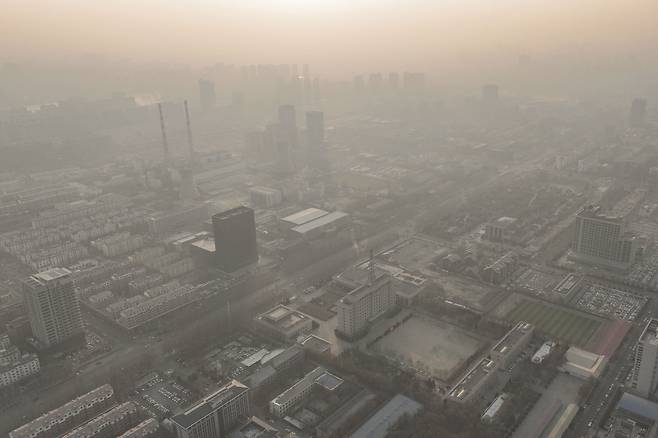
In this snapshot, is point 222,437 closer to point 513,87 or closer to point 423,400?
point 423,400

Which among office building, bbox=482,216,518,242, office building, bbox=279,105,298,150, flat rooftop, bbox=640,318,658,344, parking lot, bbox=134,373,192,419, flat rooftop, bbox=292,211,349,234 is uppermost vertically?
office building, bbox=279,105,298,150

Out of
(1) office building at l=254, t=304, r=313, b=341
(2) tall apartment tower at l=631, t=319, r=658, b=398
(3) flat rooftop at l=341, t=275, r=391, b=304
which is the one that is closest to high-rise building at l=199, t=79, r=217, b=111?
(1) office building at l=254, t=304, r=313, b=341

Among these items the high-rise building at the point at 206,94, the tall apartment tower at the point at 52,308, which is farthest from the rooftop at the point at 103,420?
the high-rise building at the point at 206,94

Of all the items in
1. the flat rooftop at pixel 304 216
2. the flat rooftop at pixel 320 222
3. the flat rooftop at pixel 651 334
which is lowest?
the flat rooftop at pixel 320 222

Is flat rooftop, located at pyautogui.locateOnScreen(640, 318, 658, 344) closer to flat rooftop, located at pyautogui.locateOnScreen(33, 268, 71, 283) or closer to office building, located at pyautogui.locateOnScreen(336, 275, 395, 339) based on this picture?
office building, located at pyautogui.locateOnScreen(336, 275, 395, 339)

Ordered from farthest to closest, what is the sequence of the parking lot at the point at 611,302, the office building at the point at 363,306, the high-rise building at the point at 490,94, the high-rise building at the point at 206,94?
the high-rise building at the point at 206,94, the high-rise building at the point at 490,94, the parking lot at the point at 611,302, the office building at the point at 363,306

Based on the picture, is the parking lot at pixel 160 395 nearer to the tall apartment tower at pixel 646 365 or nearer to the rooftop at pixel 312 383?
the rooftop at pixel 312 383
